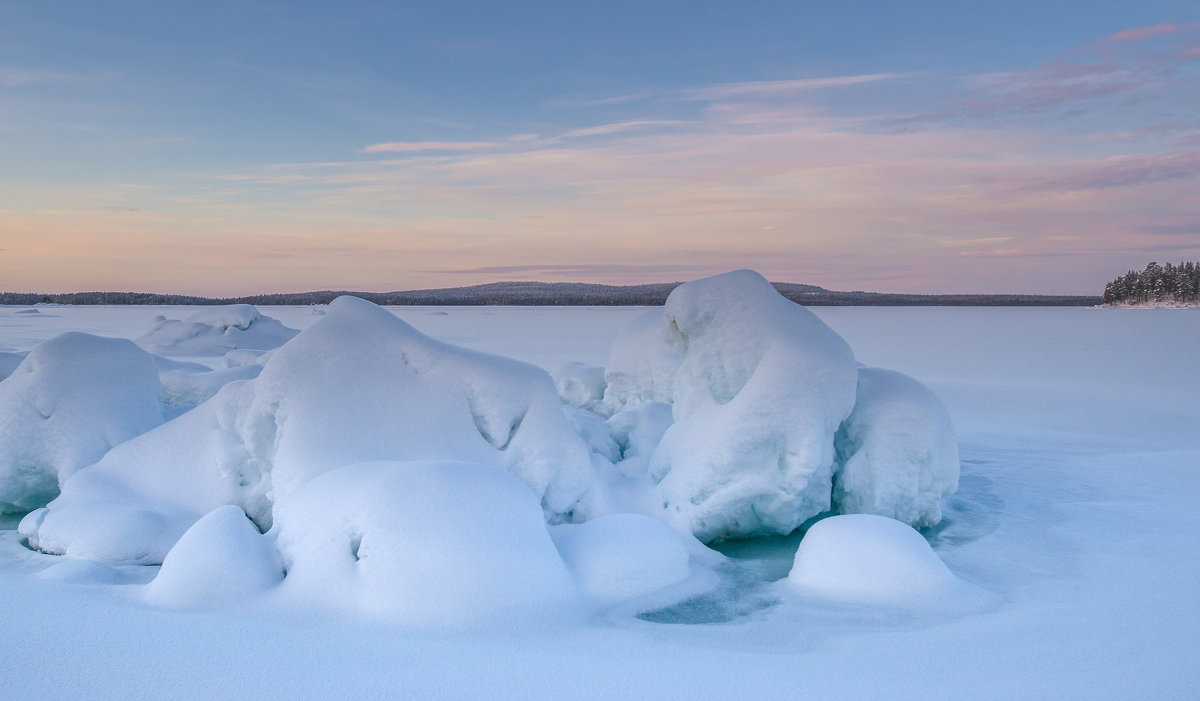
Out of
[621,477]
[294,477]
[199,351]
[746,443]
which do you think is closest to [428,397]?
[294,477]

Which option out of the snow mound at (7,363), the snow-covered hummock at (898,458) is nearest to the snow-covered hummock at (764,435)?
the snow-covered hummock at (898,458)

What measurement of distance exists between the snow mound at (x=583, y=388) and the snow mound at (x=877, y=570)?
15.5ft

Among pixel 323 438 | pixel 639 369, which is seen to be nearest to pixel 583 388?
pixel 639 369

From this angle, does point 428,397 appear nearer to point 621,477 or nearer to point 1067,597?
point 621,477

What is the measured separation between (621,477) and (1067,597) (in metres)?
2.97

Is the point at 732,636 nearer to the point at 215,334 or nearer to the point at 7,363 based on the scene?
the point at 7,363

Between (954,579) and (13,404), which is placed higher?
(13,404)

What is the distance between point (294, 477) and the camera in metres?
4.40

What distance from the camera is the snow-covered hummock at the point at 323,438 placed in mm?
4555

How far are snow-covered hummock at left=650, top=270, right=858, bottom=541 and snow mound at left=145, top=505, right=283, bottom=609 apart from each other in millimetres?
2560

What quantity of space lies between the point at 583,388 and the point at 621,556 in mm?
5195

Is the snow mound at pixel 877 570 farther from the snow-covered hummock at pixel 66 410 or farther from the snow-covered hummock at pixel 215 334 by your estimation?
the snow-covered hummock at pixel 215 334

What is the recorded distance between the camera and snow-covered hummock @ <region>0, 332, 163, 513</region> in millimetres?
5516

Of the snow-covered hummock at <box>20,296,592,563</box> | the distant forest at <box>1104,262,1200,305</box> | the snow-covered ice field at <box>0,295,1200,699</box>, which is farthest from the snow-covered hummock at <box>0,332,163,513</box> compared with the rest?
the distant forest at <box>1104,262,1200,305</box>
